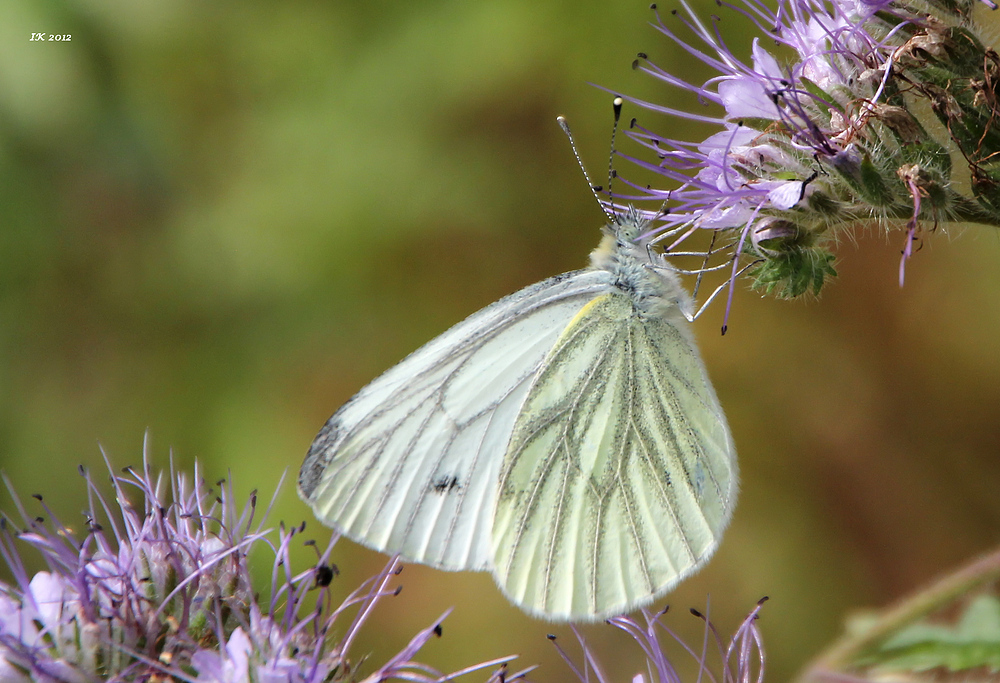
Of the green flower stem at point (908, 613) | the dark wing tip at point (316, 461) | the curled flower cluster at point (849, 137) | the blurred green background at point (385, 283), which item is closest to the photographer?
the curled flower cluster at point (849, 137)

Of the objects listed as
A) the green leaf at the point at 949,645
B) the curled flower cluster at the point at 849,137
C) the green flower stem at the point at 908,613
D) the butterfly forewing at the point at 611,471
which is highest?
the curled flower cluster at the point at 849,137

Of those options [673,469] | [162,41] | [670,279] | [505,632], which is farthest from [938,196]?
[162,41]

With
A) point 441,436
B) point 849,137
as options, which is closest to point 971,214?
point 849,137

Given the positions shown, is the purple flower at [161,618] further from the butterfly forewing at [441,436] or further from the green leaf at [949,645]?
the green leaf at [949,645]

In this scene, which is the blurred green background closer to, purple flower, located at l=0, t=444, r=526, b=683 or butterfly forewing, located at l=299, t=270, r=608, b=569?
butterfly forewing, located at l=299, t=270, r=608, b=569

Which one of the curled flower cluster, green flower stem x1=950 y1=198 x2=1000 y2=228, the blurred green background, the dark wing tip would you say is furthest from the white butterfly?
the blurred green background

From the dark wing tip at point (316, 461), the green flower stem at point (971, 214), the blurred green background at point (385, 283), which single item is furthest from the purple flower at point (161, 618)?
the blurred green background at point (385, 283)

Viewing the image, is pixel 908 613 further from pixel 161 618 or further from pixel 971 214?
pixel 161 618
